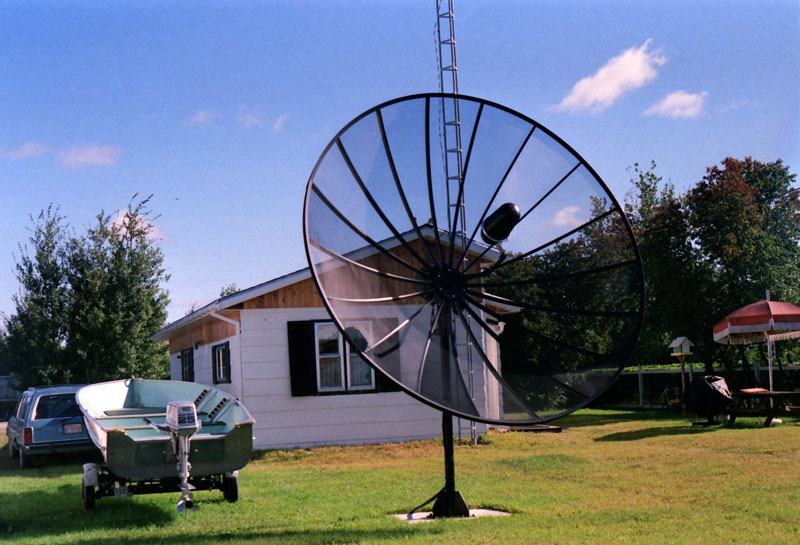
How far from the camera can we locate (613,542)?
596 cm

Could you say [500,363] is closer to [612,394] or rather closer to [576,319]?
[576,319]

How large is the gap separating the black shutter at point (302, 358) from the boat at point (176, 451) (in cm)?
432

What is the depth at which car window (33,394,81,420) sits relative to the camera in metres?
13.0

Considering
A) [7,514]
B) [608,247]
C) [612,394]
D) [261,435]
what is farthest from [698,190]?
[7,514]

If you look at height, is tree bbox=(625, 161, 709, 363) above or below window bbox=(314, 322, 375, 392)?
above

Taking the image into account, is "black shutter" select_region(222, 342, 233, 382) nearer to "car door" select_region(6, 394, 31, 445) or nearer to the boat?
"car door" select_region(6, 394, 31, 445)

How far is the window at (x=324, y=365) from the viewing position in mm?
13984

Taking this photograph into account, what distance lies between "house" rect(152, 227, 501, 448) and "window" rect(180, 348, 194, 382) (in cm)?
564

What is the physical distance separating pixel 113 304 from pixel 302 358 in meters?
11.8

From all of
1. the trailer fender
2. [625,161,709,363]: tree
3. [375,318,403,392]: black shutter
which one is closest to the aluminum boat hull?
the trailer fender

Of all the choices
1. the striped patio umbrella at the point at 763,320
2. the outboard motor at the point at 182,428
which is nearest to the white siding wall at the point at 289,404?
the outboard motor at the point at 182,428

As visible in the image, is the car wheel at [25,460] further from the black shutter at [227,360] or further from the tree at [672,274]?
the tree at [672,274]

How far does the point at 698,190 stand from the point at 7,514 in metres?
18.9

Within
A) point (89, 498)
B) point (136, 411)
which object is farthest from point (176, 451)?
point (136, 411)
